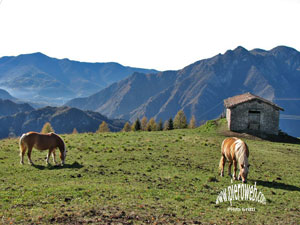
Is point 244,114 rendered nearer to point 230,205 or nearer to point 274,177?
point 274,177

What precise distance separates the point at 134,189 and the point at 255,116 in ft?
115

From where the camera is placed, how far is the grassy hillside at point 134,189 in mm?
10469

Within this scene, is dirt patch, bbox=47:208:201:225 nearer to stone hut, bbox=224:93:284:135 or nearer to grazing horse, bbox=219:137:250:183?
grazing horse, bbox=219:137:250:183

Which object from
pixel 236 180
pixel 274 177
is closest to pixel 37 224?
pixel 236 180

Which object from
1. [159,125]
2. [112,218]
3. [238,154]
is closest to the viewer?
[112,218]

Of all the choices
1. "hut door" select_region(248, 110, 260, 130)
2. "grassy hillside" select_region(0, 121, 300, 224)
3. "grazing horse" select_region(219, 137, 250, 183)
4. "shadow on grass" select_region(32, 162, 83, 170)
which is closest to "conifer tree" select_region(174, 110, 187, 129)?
"hut door" select_region(248, 110, 260, 130)

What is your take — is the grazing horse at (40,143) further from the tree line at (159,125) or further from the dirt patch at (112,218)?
the tree line at (159,125)

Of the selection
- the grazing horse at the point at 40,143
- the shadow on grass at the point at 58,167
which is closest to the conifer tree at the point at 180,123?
the grazing horse at the point at 40,143

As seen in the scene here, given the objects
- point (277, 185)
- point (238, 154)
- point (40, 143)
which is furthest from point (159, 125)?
point (238, 154)

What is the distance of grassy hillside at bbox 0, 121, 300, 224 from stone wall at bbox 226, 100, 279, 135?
19.2 m

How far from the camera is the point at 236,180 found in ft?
54.6

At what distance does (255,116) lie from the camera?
144 feet

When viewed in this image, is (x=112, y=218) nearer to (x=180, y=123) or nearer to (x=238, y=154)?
(x=238, y=154)

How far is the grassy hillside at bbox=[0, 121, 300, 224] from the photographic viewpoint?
412 inches
